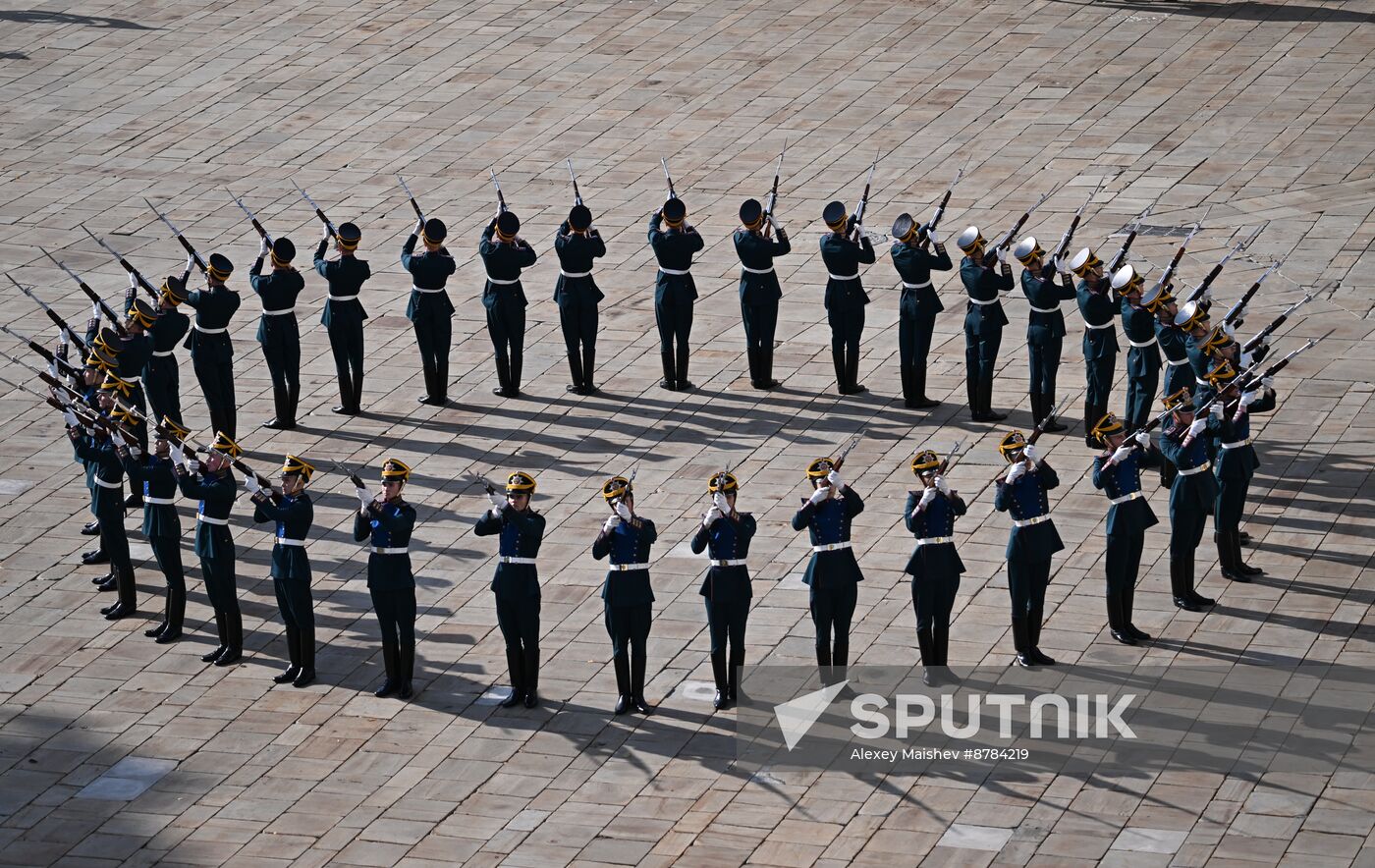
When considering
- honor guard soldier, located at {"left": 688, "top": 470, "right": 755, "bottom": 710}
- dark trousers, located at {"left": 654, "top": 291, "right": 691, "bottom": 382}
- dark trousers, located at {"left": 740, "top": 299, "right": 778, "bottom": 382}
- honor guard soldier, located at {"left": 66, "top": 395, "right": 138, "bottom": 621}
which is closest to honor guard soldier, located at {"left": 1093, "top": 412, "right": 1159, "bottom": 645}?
honor guard soldier, located at {"left": 688, "top": 470, "right": 755, "bottom": 710}

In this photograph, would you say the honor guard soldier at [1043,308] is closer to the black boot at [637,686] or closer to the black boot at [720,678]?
the black boot at [720,678]

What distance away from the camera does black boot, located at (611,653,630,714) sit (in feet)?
48.2

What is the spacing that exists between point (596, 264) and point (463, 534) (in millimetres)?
6173

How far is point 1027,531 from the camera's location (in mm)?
14938

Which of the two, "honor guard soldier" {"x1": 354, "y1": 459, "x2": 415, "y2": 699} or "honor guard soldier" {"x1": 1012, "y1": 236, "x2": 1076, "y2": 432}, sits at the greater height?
"honor guard soldier" {"x1": 354, "y1": 459, "x2": 415, "y2": 699}

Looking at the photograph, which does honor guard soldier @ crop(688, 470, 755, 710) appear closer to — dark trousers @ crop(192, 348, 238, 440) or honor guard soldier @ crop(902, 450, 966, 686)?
honor guard soldier @ crop(902, 450, 966, 686)

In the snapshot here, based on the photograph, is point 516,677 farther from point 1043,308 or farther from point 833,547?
point 1043,308

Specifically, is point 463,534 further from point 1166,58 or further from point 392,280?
point 1166,58

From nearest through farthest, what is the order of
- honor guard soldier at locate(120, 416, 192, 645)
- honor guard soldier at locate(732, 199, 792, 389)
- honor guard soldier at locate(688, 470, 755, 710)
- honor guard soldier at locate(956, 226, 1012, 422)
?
honor guard soldier at locate(688, 470, 755, 710)
honor guard soldier at locate(120, 416, 192, 645)
honor guard soldier at locate(956, 226, 1012, 422)
honor guard soldier at locate(732, 199, 792, 389)

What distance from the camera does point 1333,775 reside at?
44.3ft


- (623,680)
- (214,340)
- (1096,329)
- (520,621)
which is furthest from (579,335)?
(623,680)

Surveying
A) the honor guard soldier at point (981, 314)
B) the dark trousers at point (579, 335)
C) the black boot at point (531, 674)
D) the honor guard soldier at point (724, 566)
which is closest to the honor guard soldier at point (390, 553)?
the black boot at point (531, 674)

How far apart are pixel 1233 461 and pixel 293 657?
6.80 meters

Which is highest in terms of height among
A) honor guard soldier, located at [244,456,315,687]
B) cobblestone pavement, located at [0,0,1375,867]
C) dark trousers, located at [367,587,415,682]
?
honor guard soldier, located at [244,456,315,687]
